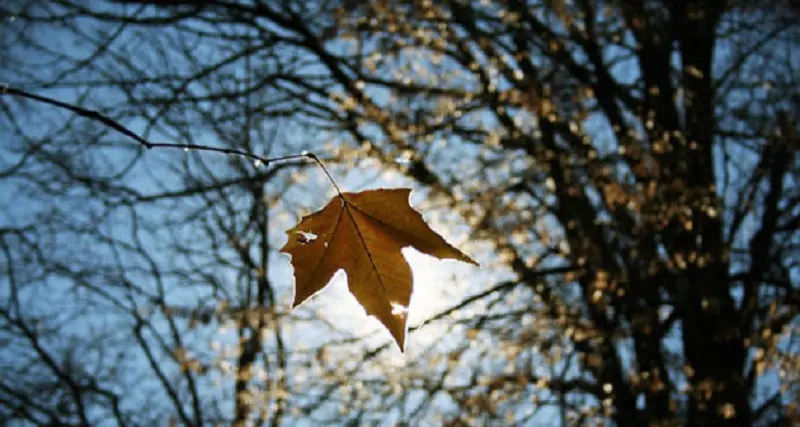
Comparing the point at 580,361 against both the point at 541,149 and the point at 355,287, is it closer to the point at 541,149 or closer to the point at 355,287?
the point at 541,149

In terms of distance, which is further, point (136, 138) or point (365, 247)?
point (365, 247)

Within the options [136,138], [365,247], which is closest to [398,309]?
[365,247]

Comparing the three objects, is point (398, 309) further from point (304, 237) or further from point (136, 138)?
point (136, 138)

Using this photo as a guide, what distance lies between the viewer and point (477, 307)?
5.61m

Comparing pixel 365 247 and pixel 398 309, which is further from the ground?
pixel 365 247

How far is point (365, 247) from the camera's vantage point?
122 centimetres

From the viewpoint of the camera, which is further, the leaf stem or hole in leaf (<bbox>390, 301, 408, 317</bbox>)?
hole in leaf (<bbox>390, 301, 408, 317</bbox>)

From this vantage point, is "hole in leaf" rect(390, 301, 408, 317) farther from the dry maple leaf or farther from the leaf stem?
the leaf stem

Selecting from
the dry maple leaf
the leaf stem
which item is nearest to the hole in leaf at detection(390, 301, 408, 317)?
the dry maple leaf

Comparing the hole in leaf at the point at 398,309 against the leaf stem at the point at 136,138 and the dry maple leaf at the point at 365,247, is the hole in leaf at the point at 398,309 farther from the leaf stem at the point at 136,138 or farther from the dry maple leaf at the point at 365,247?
the leaf stem at the point at 136,138

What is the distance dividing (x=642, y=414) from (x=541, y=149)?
216 cm

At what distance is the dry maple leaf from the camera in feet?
3.88

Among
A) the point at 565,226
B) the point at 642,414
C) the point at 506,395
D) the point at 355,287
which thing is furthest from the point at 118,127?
the point at 565,226

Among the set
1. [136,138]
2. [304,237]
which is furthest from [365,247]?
[136,138]
